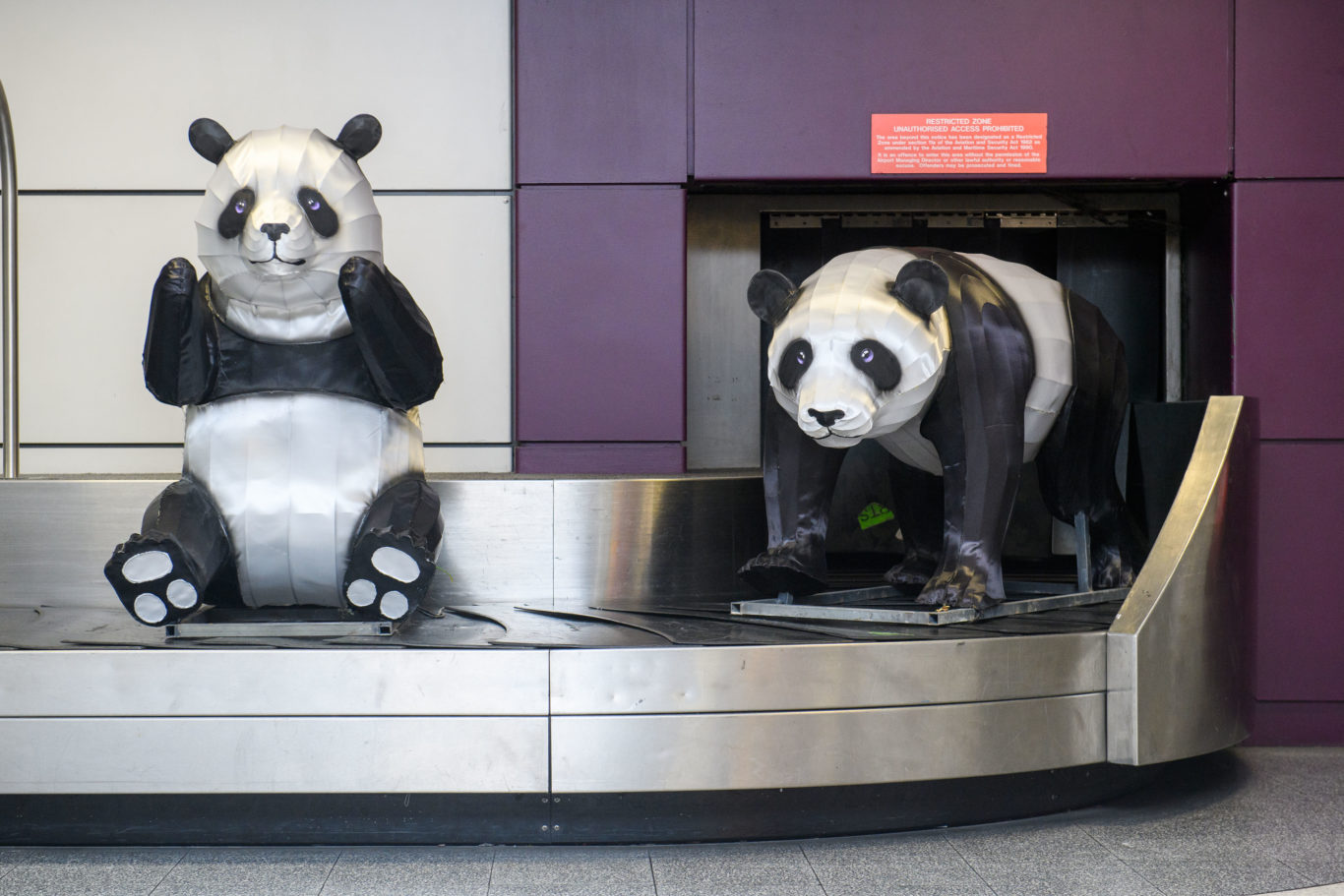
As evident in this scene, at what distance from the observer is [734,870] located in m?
2.14

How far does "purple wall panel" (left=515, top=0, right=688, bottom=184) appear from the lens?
3328 mm

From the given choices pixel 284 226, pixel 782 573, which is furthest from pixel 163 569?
pixel 782 573

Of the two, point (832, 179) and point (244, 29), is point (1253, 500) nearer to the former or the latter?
point (832, 179)

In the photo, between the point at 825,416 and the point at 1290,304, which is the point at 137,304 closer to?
the point at 825,416

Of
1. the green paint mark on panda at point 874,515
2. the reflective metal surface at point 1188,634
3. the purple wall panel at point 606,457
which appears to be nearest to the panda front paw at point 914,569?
the green paint mark on panda at point 874,515

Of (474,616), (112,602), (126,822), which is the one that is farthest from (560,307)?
(126,822)

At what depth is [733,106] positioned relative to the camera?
332 cm

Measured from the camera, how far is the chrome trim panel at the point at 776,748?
2162 millimetres

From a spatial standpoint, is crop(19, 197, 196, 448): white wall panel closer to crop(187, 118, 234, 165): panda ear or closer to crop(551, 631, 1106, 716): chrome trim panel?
crop(187, 118, 234, 165): panda ear

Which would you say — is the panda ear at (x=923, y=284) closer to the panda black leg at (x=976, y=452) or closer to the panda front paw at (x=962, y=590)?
the panda black leg at (x=976, y=452)

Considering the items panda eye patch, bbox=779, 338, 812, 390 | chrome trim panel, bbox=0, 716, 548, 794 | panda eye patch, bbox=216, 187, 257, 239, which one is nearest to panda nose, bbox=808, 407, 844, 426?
panda eye patch, bbox=779, 338, 812, 390

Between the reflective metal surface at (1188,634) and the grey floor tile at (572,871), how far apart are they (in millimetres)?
1026

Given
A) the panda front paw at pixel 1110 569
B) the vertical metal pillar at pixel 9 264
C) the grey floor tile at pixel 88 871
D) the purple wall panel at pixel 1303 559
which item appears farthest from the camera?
the purple wall panel at pixel 1303 559

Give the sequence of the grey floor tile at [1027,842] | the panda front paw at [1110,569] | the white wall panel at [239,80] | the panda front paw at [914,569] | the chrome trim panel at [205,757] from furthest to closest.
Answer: the white wall panel at [239,80], the panda front paw at [1110,569], the panda front paw at [914,569], the grey floor tile at [1027,842], the chrome trim panel at [205,757]
